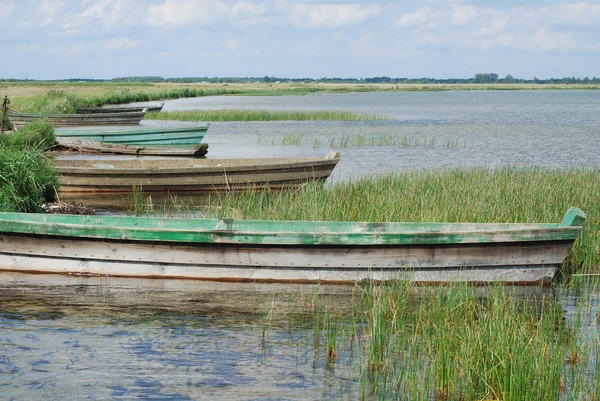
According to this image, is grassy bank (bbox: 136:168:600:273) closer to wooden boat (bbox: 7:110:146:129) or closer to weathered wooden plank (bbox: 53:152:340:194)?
weathered wooden plank (bbox: 53:152:340:194)

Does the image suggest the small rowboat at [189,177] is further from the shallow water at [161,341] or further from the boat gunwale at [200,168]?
the shallow water at [161,341]

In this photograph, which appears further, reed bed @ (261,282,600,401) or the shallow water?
the shallow water

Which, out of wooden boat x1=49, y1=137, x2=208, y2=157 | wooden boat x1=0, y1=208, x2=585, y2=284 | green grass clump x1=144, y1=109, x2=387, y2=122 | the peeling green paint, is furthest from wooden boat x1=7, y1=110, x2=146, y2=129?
wooden boat x1=0, y1=208, x2=585, y2=284

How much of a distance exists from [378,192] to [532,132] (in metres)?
31.7

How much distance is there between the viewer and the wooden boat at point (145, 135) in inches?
986

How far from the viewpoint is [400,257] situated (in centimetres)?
902

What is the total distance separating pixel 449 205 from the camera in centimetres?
1142

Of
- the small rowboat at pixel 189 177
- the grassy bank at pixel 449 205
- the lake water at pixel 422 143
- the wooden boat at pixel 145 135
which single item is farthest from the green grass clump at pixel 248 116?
the grassy bank at pixel 449 205

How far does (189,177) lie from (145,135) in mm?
9798

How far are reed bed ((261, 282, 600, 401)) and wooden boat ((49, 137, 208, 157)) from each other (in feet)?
48.2

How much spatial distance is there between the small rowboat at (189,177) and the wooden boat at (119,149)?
4.98m

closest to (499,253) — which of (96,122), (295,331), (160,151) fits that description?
(295,331)

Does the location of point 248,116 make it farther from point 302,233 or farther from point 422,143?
point 302,233

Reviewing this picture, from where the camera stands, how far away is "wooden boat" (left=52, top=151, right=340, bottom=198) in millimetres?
16344
